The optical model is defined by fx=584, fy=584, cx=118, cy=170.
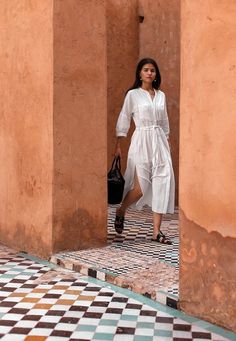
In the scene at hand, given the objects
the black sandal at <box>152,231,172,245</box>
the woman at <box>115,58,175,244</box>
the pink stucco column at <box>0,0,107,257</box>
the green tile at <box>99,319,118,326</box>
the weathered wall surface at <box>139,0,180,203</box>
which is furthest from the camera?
the weathered wall surface at <box>139,0,180,203</box>

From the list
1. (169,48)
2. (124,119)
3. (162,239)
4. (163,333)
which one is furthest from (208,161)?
(169,48)

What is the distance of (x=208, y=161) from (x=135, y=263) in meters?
1.72

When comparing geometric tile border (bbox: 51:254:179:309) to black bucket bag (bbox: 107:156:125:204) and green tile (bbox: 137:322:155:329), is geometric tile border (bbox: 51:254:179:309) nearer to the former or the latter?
green tile (bbox: 137:322:155:329)

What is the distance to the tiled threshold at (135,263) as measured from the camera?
4340 millimetres

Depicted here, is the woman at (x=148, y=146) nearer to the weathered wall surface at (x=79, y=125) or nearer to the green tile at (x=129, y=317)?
the weathered wall surface at (x=79, y=125)

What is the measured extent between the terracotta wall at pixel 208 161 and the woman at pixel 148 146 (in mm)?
2189

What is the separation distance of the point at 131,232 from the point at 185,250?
111 inches

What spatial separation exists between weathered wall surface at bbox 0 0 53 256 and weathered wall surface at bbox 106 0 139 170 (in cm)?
303

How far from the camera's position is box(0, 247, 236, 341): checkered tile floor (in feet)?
11.5

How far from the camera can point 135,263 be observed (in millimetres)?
5062

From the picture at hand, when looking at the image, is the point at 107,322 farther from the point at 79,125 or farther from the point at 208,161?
the point at 79,125

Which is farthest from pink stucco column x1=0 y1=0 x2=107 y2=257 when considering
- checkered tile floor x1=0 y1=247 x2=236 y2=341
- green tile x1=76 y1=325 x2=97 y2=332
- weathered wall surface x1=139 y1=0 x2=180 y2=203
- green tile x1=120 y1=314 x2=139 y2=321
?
weathered wall surface x1=139 y1=0 x2=180 y2=203

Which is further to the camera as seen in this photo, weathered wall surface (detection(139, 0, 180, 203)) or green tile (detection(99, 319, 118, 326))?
weathered wall surface (detection(139, 0, 180, 203))

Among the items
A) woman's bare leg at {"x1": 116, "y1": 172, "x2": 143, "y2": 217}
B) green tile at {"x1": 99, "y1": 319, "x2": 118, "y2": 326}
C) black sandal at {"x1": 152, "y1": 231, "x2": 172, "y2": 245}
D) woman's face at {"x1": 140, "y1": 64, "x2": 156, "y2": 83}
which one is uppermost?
woman's face at {"x1": 140, "y1": 64, "x2": 156, "y2": 83}
